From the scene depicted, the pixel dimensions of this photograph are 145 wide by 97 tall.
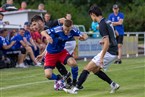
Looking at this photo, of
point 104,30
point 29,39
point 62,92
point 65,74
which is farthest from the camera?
point 29,39

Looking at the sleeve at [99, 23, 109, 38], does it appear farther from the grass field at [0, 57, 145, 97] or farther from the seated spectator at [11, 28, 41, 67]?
the seated spectator at [11, 28, 41, 67]

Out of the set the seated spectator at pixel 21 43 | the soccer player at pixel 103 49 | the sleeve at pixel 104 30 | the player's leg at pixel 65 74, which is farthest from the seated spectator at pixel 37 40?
the sleeve at pixel 104 30

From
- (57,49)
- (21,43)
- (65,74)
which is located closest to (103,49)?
(57,49)

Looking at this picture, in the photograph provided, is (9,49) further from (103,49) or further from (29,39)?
(103,49)

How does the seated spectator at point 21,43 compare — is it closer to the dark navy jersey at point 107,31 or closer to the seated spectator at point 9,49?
the seated spectator at point 9,49

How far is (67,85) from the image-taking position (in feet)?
37.6

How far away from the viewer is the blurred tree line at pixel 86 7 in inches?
1778

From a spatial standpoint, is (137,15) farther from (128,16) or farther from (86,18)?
(86,18)

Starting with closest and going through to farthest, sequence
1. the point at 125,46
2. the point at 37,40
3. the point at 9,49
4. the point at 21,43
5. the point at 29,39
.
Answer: the point at 9,49, the point at 21,43, the point at 29,39, the point at 37,40, the point at 125,46

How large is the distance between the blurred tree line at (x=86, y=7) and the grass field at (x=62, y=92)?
27.6 metres

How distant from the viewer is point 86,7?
54094mm

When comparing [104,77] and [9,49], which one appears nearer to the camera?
[104,77]

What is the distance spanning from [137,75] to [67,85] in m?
3.44

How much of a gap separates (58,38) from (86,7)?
43063mm
